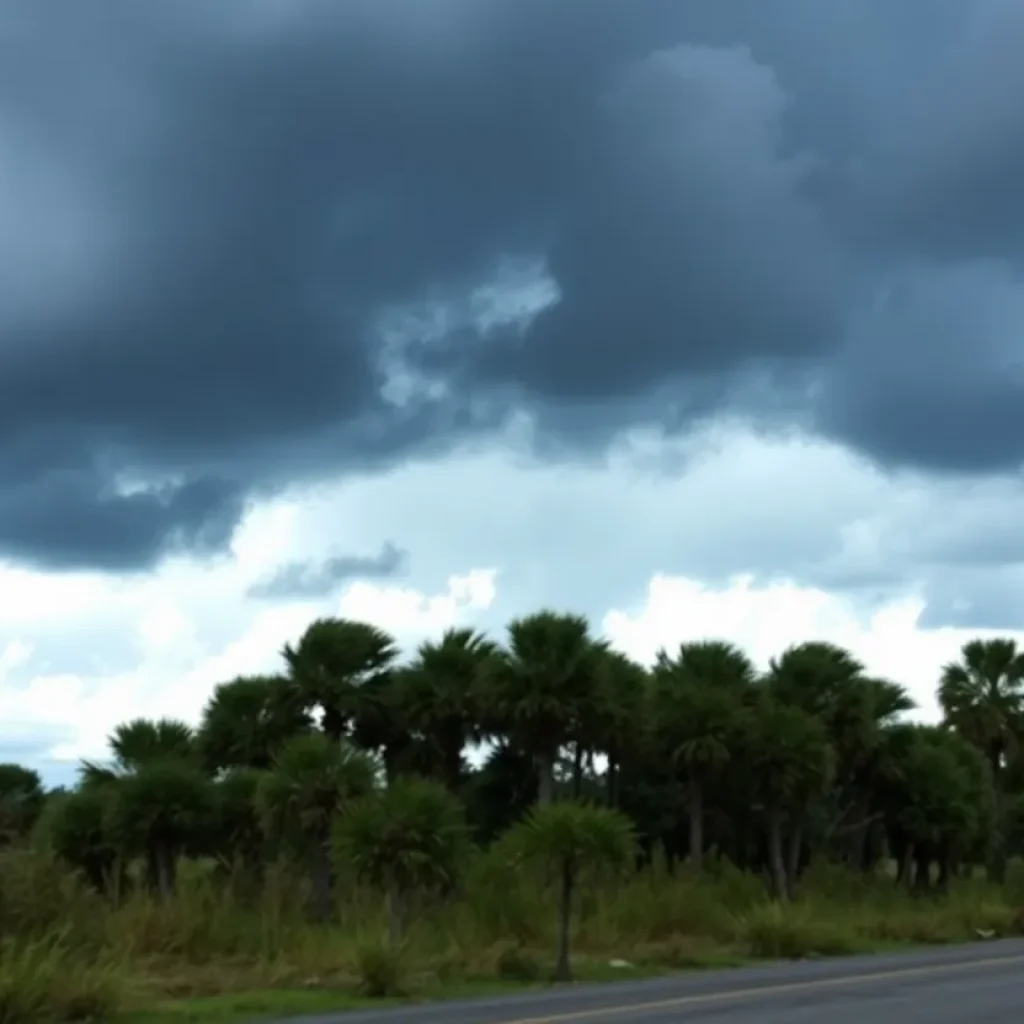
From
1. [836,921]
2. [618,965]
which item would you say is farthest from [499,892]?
[836,921]

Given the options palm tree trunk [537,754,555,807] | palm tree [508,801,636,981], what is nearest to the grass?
palm tree [508,801,636,981]

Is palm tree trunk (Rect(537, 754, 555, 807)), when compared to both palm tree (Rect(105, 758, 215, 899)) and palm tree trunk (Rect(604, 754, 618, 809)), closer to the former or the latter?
palm tree trunk (Rect(604, 754, 618, 809))

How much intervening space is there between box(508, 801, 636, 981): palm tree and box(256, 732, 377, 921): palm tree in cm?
739

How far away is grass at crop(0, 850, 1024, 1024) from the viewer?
2191 centimetres

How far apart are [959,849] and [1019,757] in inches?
687

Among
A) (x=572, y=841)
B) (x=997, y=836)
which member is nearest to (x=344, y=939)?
(x=572, y=841)

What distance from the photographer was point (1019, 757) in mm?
69750

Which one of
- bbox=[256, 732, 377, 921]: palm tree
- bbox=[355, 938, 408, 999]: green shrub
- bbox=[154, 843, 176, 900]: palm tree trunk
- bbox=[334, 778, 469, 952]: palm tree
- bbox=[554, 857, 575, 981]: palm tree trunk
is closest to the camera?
bbox=[355, 938, 408, 999]: green shrub

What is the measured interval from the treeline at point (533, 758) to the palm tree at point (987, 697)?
538 inches

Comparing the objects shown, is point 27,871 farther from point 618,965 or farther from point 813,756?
point 813,756

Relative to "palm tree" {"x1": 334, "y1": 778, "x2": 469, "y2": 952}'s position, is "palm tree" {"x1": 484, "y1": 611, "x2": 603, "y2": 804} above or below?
above

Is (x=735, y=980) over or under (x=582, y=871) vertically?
under

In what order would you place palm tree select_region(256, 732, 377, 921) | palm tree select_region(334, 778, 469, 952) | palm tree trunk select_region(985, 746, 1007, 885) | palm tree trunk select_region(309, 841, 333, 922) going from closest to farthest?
palm tree select_region(334, 778, 469, 952) < palm tree select_region(256, 732, 377, 921) < palm tree trunk select_region(309, 841, 333, 922) < palm tree trunk select_region(985, 746, 1007, 885)

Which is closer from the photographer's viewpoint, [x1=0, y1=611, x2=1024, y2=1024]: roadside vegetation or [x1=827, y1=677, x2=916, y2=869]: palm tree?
[x1=0, y1=611, x2=1024, y2=1024]: roadside vegetation
